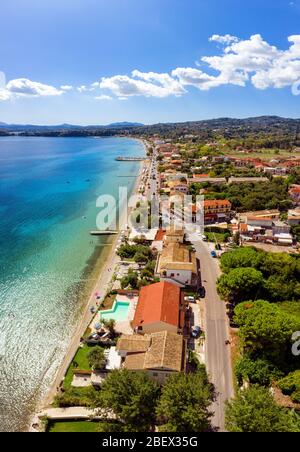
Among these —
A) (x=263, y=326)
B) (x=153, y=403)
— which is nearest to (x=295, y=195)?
(x=263, y=326)

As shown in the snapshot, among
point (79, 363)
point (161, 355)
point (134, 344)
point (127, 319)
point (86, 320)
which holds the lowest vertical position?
point (79, 363)

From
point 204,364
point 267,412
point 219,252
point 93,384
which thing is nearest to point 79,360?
point 93,384

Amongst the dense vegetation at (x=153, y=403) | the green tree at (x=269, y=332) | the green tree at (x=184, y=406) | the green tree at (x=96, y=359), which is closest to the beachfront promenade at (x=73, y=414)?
the dense vegetation at (x=153, y=403)

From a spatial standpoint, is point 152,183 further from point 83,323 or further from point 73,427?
point 73,427

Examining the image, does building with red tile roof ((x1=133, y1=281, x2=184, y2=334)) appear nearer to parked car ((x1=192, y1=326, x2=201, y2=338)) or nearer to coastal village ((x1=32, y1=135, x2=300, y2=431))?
coastal village ((x1=32, y1=135, x2=300, y2=431))

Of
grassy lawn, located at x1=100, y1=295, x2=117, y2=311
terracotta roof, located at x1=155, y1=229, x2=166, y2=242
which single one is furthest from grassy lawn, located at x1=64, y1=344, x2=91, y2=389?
terracotta roof, located at x1=155, y1=229, x2=166, y2=242
